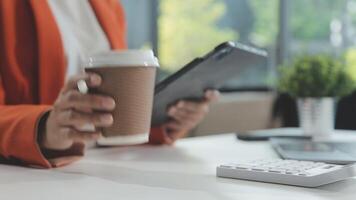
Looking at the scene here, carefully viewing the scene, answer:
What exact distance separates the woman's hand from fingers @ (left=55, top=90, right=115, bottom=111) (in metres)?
0.51

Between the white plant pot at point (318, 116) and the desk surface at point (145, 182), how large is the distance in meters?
0.40

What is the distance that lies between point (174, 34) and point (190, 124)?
8.78 feet

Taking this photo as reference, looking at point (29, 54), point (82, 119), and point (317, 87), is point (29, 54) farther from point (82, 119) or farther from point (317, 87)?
point (317, 87)

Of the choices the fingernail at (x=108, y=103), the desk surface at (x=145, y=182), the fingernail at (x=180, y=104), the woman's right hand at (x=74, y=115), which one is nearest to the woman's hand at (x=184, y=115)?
the fingernail at (x=180, y=104)

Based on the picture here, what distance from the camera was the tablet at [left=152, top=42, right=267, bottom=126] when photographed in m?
1.06

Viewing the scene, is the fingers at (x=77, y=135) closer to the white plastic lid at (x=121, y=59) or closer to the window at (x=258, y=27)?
the white plastic lid at (x=121, y=59)

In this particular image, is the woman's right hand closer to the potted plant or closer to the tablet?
the tablet

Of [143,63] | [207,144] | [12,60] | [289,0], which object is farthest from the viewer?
[289,0]

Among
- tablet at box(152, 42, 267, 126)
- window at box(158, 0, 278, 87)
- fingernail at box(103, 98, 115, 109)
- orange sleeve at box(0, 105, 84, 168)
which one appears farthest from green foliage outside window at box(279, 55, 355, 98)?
window at box(158, 0, 278, 87)

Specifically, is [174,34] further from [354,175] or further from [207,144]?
[354,175]

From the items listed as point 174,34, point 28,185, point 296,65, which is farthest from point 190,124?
point 174,34

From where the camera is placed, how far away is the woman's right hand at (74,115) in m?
0.82

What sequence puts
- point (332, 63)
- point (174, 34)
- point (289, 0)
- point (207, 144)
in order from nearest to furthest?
1. point (207, 144)
2. point (332, 63)
3. point (174, 34)
4. point (289, 0)

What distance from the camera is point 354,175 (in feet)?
2.78
